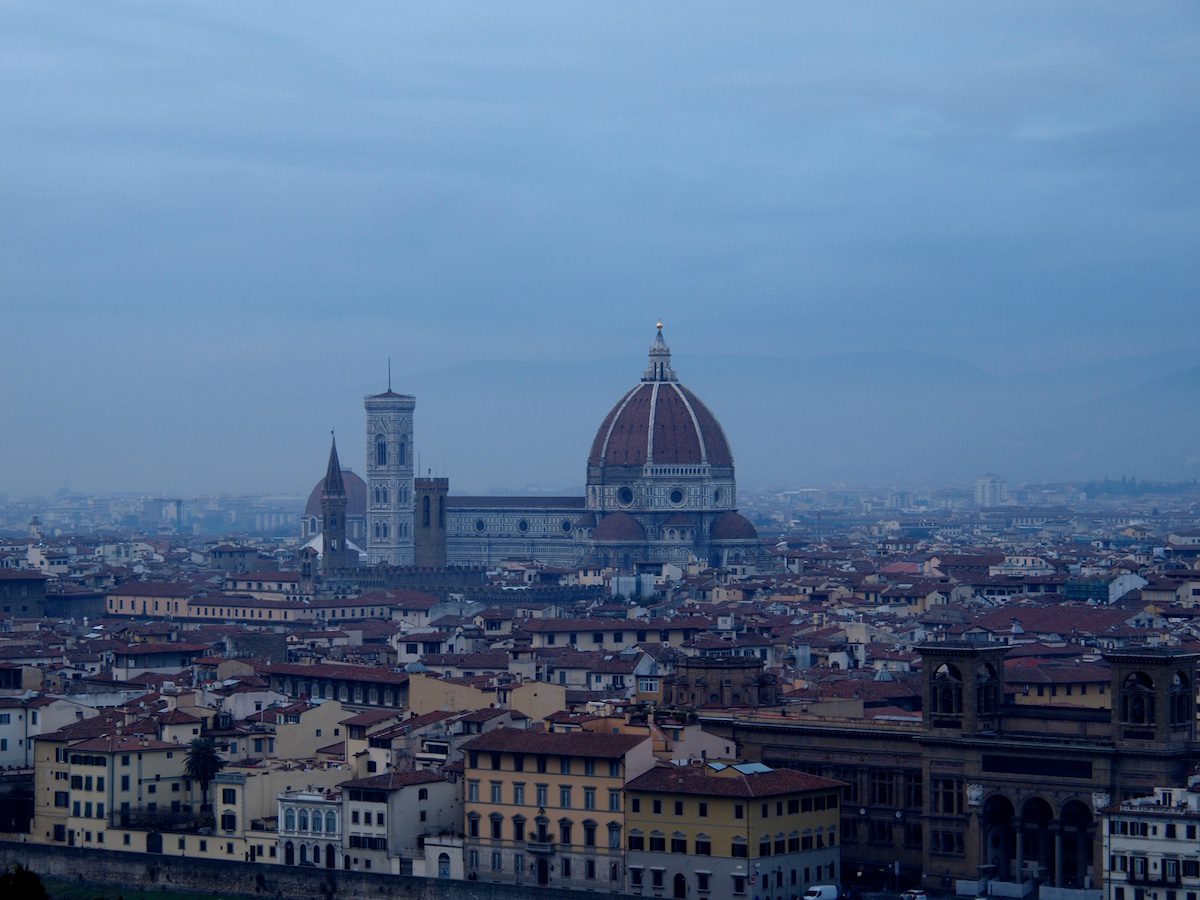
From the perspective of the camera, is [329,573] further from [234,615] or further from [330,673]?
[330,673]

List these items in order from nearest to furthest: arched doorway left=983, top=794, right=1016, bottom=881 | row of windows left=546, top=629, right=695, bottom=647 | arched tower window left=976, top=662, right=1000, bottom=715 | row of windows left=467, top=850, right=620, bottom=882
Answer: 1. arched doorway left=983, top=794, right=1016, bottom=881
2. row of windows left=467, top=850, right=620, bottom=882
3. arched tower window left=976, top=662, right=1000, bottom=715
4. row of windows left=546, top=629, right=695, bottom=647

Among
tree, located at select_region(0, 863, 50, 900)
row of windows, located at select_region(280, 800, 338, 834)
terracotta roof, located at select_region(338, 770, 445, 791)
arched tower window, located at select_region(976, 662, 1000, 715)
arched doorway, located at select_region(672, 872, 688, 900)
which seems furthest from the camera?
row of windows, located at select_region(280, 800, 338, 834)

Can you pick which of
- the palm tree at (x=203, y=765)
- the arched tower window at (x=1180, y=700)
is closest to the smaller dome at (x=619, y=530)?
the palm tree at (x=203, y=765)

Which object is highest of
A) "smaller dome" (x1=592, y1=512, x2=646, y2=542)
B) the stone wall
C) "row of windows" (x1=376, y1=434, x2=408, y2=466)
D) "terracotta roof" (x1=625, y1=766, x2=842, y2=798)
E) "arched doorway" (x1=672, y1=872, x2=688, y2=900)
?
"row of windows" (x1=376, y1=434, x2=408, y2=466)

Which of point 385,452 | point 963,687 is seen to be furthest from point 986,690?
point 385,452

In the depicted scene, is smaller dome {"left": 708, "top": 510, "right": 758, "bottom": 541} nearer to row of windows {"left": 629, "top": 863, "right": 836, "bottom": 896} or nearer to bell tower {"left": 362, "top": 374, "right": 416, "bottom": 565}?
bell tower {"left": 362, "top": 374, "right": 416, "bottom": 565}

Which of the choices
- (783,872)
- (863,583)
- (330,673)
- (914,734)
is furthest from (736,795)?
(863,583)

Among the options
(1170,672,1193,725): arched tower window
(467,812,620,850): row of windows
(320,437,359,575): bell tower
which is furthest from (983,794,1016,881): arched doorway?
(320,437,359,575): bell tower
